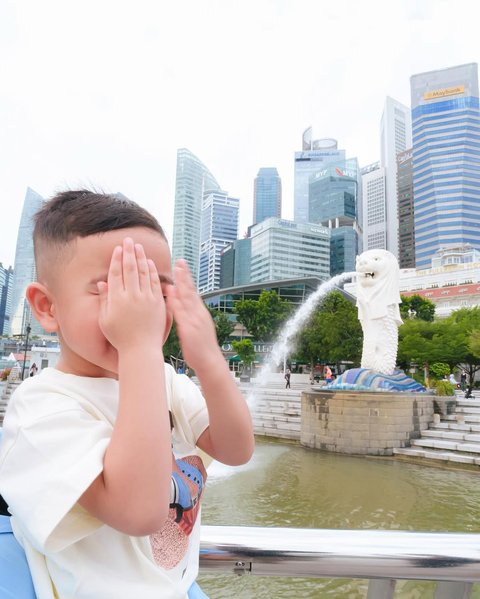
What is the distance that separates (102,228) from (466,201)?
9289 cm

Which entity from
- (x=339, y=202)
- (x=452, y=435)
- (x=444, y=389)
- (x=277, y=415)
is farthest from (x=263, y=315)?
(x=339, y=202)

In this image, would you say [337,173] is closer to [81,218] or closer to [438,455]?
[438,455]

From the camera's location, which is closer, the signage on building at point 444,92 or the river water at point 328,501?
the river water at point 328,501

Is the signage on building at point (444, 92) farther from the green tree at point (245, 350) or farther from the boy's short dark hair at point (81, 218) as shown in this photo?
the boy's short dark hair at point (81, 218)

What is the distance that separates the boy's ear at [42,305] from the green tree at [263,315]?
31.7 meters

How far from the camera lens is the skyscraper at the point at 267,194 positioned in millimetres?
146000

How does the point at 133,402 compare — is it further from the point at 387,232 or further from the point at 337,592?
the point at 387,232

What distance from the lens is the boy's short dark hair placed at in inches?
31.9

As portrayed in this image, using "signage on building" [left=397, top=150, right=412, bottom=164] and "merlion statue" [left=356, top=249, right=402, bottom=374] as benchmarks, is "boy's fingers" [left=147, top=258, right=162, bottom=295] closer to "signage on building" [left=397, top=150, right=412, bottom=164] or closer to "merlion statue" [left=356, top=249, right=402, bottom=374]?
"merlion statue" [left=356, top=249, right=402, bottom=374]

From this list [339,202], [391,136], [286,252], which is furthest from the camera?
[391,136]

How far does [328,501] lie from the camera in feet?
19.7

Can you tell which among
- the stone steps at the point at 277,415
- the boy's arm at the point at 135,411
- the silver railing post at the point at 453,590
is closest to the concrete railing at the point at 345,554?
the silver railing post at the point at 453,590

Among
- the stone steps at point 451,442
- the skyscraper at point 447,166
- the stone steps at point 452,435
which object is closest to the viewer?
the stone steps at point 451,442

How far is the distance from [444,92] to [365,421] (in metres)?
102
